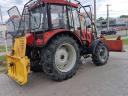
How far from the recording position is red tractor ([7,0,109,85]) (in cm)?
670

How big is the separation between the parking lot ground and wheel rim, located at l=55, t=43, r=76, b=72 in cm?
43

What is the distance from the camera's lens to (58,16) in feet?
24.6

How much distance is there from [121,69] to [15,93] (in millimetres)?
3917

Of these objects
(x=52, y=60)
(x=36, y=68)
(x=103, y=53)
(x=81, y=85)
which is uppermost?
(x=52, y=60)

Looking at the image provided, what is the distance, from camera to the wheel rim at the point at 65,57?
23.4 ft

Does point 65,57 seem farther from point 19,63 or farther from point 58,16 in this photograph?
point 19,63

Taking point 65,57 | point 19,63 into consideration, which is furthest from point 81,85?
point 19,63

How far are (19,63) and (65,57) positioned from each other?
5.24 feet

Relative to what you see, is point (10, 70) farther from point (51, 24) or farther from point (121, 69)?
point (121, 69)

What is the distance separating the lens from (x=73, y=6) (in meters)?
8.00

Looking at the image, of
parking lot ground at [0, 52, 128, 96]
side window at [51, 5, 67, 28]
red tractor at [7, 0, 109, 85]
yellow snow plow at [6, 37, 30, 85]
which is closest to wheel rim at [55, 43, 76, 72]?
red tractor at [7, 0, 109, 85]

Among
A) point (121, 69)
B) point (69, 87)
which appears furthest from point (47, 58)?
point (121, 69)

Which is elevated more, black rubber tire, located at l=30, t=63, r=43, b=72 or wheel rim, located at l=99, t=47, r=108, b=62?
wheel rim, located at l=99, t=47, r=108, b=62

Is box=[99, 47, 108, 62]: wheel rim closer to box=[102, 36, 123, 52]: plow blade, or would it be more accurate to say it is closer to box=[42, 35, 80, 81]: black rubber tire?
box=[102, 36, 123, 52]: plow blade
